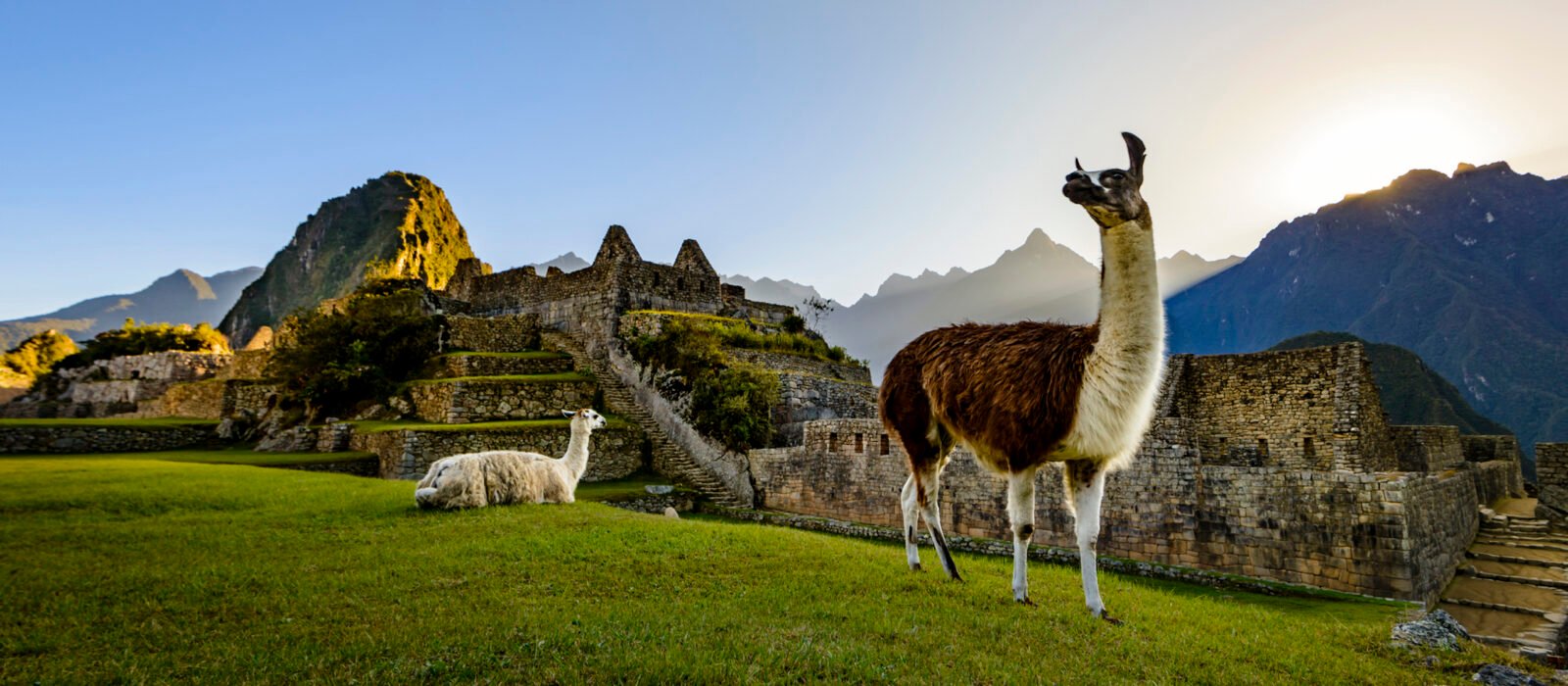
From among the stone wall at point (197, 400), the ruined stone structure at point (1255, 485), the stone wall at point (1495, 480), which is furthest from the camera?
the stone wall at point (197, 400)

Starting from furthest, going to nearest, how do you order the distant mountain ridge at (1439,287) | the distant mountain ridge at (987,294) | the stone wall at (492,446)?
the distant mountain ridge at (987,294) → the distant mountain ridge at (1439,287) → the stone wall at (492,446)

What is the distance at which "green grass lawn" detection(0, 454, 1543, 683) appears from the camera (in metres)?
3.64

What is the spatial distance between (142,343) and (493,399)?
3538 cm

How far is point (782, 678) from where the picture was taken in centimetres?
348

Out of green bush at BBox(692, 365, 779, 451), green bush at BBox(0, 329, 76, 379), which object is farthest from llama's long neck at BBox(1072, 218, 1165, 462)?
green bush at BBox(0, 329, 76, 379)

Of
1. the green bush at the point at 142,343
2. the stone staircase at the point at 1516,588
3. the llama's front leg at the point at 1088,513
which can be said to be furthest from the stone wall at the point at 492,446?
the green bush at the point at 142,343

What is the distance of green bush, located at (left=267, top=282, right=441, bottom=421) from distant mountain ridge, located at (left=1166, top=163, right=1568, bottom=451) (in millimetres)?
42807

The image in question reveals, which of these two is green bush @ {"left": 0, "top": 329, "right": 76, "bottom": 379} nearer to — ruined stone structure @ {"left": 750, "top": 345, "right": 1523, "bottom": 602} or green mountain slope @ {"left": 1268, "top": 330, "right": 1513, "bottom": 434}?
ruined stone structure @ {"left": 750, "top": 345, "right": 1523, "bottom": 602}

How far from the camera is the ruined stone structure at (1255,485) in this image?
970 cm

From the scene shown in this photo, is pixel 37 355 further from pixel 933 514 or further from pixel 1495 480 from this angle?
pixel 1495 480

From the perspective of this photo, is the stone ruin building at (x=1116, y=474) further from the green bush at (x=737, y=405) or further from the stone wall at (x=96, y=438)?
the green bush at (x=737, y=405)

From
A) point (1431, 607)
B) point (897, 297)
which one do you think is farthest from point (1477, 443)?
point (897, 297)

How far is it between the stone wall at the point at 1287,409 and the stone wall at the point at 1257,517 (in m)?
2.00

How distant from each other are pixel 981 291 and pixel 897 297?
18.7 metres
